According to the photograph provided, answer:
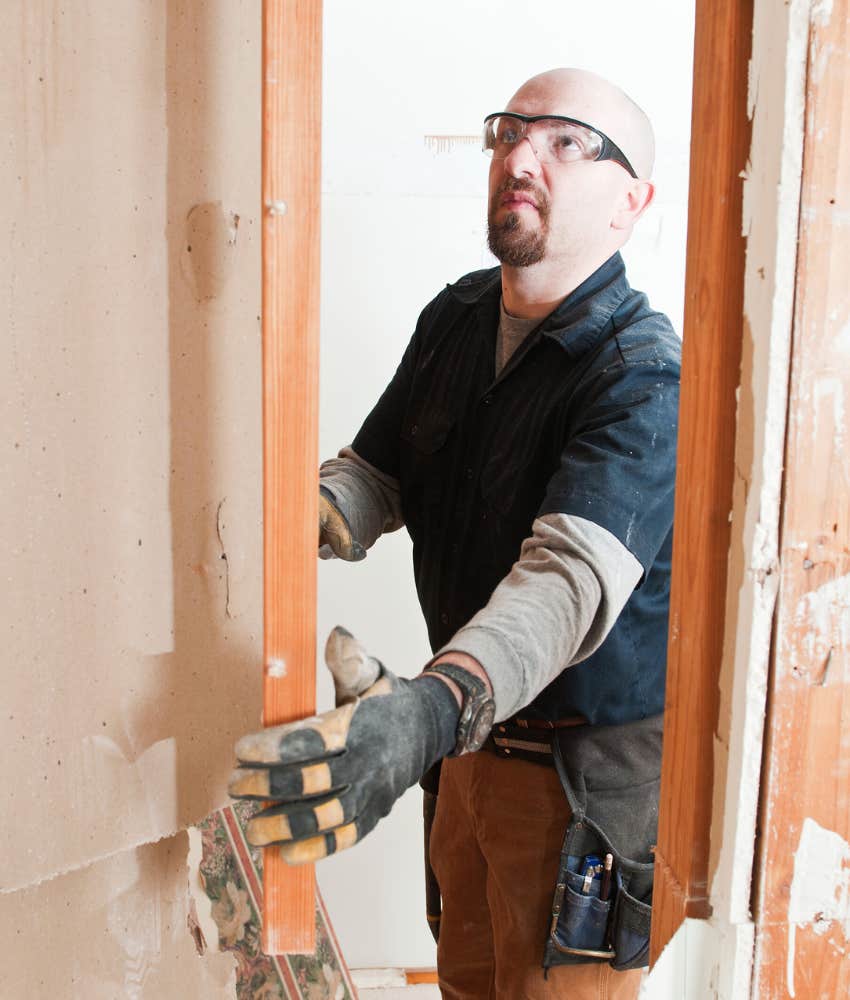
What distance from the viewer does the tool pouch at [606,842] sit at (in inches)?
61.2

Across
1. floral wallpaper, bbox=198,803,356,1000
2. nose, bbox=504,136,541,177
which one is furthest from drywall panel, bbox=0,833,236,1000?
nose, bbox=504,136,541,177

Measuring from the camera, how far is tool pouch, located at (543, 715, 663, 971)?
5.10 ft

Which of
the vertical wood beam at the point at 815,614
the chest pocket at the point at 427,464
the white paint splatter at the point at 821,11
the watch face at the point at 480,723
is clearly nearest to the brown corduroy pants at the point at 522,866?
the chest pocket at the point at 427,464

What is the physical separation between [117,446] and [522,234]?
2.93 ft

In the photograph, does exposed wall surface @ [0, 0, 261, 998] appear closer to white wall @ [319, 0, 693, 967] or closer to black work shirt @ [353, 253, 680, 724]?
black work shirt @ [353, 253, 680, 724]

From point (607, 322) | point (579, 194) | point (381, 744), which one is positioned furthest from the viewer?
point (579, 194)

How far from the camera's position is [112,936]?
1.12 metres

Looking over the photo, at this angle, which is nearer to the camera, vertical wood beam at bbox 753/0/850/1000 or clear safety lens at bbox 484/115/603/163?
vertical wood beam at bbox 753/0/850/1000

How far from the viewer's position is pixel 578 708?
1.54 m

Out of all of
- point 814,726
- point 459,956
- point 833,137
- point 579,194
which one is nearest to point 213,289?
point 833,137

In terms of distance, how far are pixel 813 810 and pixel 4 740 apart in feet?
2.30

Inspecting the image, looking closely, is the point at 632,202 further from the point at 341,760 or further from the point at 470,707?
the point at 341,760

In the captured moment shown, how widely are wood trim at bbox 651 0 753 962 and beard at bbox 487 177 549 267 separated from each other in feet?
2.56

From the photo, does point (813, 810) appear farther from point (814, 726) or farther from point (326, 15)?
point (326, 15)
